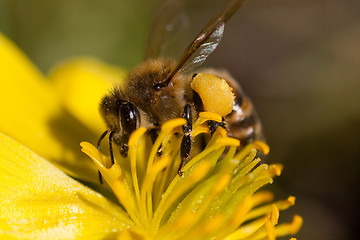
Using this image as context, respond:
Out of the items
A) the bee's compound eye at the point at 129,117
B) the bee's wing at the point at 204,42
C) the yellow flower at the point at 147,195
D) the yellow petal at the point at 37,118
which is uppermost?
the yellow petal at the point at 37,118

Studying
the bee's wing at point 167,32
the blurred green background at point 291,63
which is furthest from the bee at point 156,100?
the blurred green background at point 291,63

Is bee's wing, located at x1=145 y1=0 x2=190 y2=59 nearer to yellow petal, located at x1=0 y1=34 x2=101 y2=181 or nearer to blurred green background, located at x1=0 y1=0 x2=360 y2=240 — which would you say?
yellow petal, located at x1=0 y1=34 x2=101 y2=181

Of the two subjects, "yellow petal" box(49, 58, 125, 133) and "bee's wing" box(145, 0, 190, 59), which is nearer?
"bee's wing" box(145, 0, 190, 59)

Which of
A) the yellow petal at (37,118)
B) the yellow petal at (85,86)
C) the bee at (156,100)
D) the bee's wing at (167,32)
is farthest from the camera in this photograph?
the yellow petal at (85,86)

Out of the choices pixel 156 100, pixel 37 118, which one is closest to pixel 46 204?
pixel 156 100

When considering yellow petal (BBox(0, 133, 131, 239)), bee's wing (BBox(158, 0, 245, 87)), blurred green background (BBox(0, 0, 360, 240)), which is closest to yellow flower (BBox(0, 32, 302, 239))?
yellow petal (BBox(0, 133, 131, 239))

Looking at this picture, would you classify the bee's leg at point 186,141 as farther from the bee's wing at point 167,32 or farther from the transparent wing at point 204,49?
the bee's wing at point 167,32
